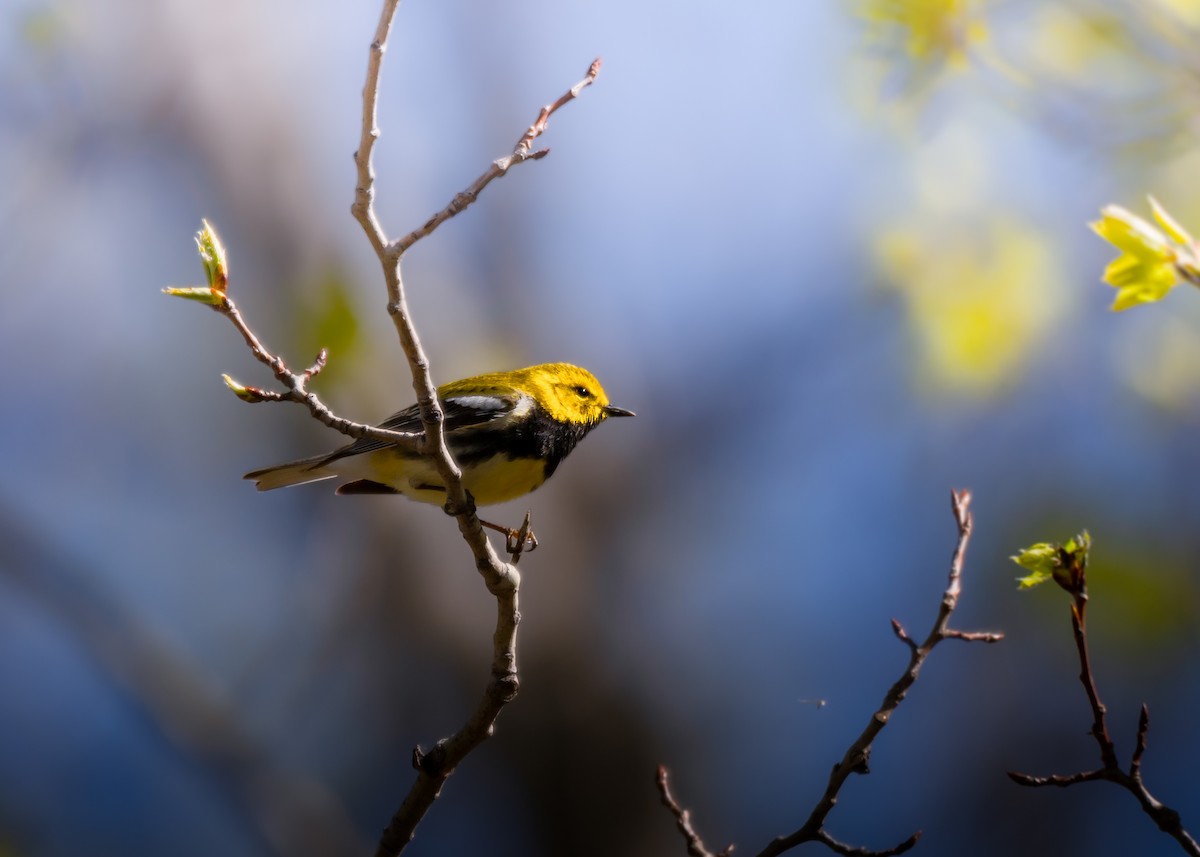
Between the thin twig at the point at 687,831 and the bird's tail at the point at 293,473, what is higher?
the bird's tail at the point at 293,473

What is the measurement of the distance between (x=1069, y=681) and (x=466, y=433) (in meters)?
3.26

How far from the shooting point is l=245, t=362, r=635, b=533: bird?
7.41 ft

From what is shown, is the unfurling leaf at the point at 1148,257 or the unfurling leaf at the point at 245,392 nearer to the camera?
the unfurling leaf at the point at 1148,257

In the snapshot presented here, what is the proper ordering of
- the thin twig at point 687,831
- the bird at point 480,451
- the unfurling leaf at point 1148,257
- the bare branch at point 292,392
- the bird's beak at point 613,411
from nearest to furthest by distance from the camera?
1. the unfurling leaf at point 1148,257
2. the bare branch at point 292,392
3. the thin twig at point 687,831
4. the bird at point 480,451
5. the bird's beak at point 613,411

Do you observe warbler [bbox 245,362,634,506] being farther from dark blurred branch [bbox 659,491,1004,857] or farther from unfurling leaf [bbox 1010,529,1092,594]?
unfurling leaf [bbox 1010,529,1092,594]

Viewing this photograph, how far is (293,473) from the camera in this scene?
7.84 ft

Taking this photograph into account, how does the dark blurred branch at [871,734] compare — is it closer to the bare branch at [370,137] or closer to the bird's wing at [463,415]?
the bare branch at [370,137]

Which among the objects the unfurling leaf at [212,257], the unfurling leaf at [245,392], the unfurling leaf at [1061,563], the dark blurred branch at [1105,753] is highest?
the unfurling leaf at [212,257]

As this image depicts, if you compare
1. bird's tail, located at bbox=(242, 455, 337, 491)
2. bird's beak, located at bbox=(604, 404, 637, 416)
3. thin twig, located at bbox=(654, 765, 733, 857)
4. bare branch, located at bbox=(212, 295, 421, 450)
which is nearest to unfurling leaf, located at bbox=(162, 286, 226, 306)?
bare branch, located at bbox=(212, 295, 421, 450)

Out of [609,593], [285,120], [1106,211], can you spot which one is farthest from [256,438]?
[1106,211]

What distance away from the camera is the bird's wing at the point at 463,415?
232 cm

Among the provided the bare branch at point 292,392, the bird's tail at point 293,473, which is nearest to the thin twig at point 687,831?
the bare branch at point 292,392

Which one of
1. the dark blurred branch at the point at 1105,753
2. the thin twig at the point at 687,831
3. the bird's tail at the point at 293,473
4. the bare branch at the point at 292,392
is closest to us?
the dark blurred branch at the point at 1105,753

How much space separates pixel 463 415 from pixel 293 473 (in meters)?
0.42
